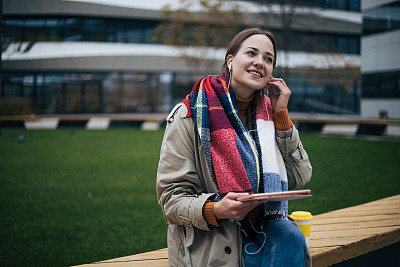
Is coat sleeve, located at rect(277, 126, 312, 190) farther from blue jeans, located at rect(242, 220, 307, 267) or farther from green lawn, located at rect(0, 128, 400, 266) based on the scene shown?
green lawn, located at rect(0, 128, 400, 266)

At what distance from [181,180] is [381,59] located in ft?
88.3

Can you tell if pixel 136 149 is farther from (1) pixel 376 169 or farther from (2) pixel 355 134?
(2) pixel 355 134

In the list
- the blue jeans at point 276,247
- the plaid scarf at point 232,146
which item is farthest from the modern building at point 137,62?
the blue jeans at point 276,247

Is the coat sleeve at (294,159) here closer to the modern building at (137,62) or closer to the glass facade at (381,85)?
the glass facade at (381,85)

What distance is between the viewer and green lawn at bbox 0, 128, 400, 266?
4690mm

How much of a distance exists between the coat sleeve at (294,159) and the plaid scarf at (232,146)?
76mm

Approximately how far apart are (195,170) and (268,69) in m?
0.88

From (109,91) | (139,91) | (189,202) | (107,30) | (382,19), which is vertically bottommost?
(139,91)

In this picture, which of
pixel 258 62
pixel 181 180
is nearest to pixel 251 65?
pixel 258 62

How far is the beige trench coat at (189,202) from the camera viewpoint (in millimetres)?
2221

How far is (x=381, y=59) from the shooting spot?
25.8 m

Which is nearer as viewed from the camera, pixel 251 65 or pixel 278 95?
pixel 251 65

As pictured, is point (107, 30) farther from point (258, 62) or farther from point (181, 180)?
point (181, 180)

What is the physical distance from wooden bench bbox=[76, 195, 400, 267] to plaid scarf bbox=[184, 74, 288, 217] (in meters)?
0.76
